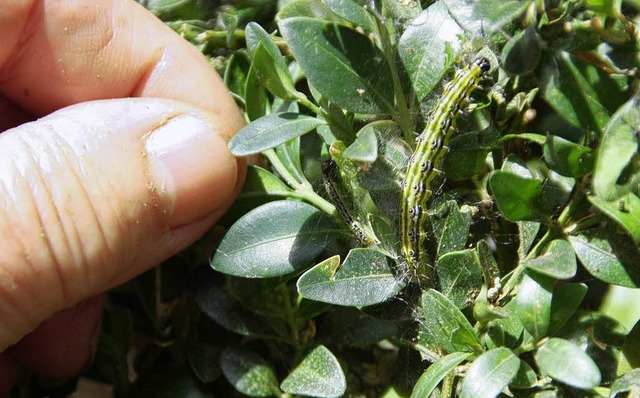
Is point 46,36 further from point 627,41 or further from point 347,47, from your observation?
point 627,41

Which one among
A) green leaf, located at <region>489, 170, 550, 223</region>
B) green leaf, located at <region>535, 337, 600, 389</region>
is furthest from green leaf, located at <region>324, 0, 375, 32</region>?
green leaf, located at <region>535, 337, 600, 389</region>

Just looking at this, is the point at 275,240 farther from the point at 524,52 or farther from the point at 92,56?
the point at 92,56

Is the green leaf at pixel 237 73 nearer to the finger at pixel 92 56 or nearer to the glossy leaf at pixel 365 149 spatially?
the finger at pixel 92 56

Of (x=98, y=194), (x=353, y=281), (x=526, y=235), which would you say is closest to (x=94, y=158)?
(x=98, y=194)

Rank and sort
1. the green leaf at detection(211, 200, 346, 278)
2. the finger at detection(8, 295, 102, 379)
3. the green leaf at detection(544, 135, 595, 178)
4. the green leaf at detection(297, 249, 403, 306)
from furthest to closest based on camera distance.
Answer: the finger at detection(8, 295, 102, 379) → the green leaf at detection(211, 200, 346, 278) → the green leaf at detection(297, 249, 403, 306) → the green leaf at detection(544, 135, 595, 178)

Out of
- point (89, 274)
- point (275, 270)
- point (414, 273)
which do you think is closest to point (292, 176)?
point (275, 270)

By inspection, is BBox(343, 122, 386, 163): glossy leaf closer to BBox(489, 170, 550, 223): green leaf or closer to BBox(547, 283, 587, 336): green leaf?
BBox(489, 170, 550, 223): green leaf
